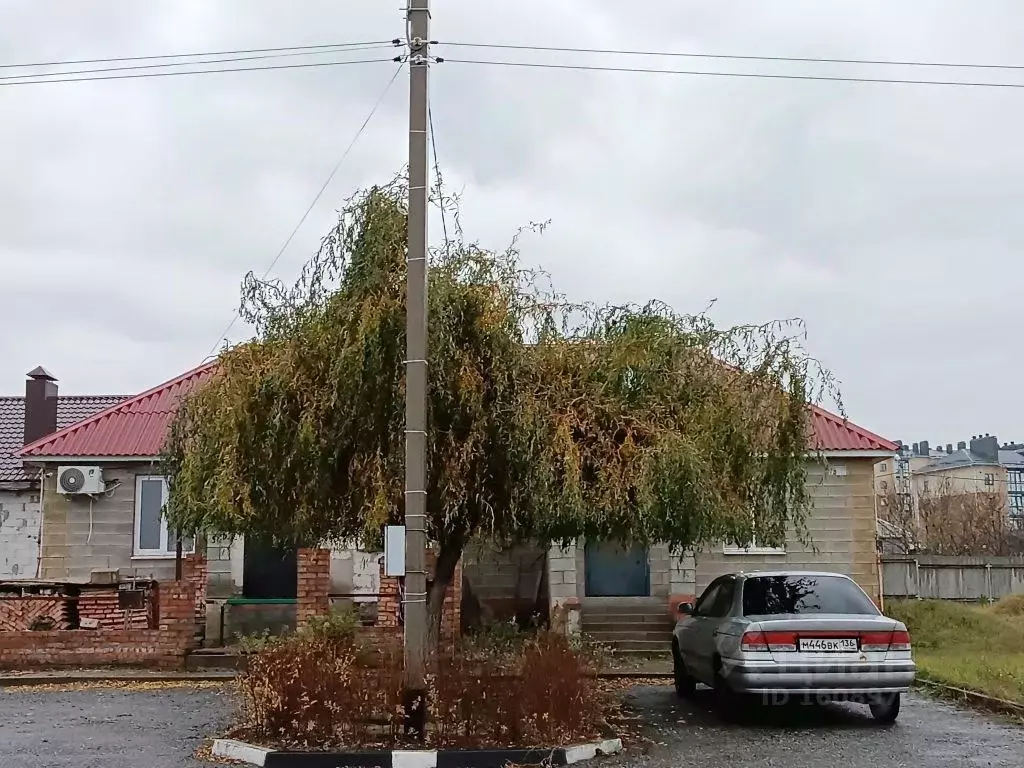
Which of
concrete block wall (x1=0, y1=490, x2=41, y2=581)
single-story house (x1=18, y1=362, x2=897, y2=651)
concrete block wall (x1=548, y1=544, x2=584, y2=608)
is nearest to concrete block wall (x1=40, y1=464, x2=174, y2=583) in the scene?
single-story house (x1=18, y1=362, x2=897, y2=651)

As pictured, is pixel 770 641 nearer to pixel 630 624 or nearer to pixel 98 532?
pixel 630 624

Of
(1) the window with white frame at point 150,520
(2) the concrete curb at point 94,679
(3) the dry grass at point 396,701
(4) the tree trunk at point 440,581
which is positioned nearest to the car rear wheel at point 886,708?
(3) the dry grass at point 396,701

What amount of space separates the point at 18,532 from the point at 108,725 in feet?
44.2

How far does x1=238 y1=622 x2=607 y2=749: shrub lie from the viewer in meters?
9.13

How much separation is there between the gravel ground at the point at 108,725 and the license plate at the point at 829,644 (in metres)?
5.22

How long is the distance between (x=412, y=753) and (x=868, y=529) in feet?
44.5

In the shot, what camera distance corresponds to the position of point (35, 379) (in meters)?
24.6

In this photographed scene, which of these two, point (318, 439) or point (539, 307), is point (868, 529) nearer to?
point (539, 307)

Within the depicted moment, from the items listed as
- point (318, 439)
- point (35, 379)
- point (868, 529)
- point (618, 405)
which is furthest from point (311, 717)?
point (35, 379)

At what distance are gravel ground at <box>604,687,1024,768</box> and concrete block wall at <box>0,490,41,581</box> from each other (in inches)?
605

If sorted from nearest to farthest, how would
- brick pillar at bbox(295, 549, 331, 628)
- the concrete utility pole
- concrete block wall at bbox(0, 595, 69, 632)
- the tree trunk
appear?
the concrete utility pole → the tree trunk → brick pillar at bbox(295, 549, 331, 628) → concrete block wall at bbox(0, 595, 69, 632)

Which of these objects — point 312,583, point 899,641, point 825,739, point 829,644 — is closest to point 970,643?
point 899,641

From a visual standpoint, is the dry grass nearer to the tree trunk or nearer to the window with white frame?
the tree trunk

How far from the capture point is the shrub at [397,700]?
9133 millimetres
